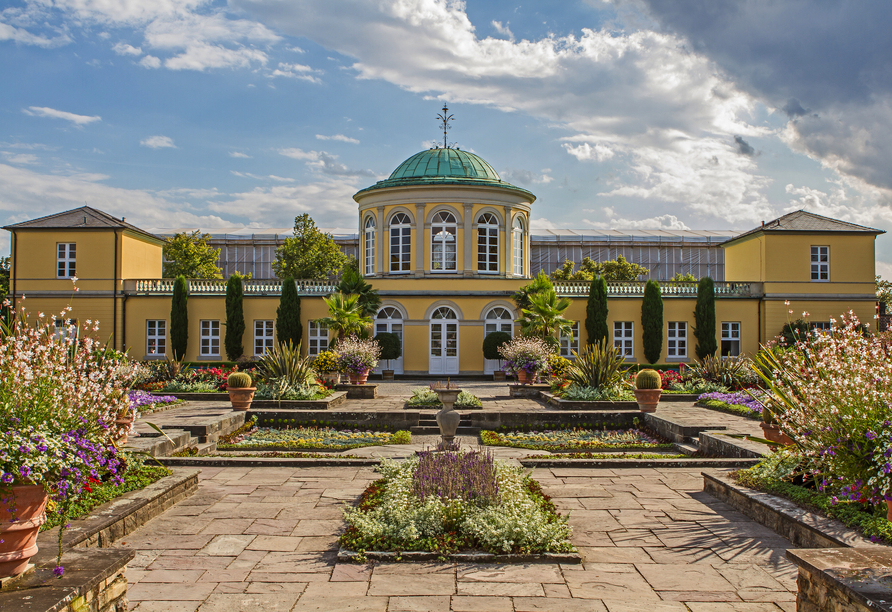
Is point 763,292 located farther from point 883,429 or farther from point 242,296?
point 883,429

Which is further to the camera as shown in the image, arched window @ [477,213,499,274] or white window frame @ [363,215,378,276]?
white window frame @ [363,215,378,276]

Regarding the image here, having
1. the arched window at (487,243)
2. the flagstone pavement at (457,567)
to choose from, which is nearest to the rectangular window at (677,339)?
the arched window at (487,243)

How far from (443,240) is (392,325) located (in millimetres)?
4227

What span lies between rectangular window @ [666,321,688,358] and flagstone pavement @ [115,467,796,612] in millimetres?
21597

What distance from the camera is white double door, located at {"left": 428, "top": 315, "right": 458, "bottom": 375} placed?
88.4 feet

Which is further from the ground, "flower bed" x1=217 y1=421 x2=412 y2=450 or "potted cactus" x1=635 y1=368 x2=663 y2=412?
"potted cactus" x1=635 y1=368 x2=663 y2=412

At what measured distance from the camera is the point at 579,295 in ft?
93.6

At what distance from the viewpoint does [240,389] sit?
13.9 meters

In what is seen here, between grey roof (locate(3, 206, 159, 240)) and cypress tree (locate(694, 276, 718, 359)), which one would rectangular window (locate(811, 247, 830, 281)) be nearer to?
cypress tree (locate(694, 276, 718, 359))

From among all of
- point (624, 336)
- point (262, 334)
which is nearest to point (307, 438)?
point (262, 334)

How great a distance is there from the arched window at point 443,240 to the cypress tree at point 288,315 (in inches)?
229

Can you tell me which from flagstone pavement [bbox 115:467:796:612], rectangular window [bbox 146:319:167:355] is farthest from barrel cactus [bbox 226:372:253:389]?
rectangular window [bbox 146:319:167:355]

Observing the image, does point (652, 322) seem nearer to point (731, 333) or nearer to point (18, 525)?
point (731, 333)

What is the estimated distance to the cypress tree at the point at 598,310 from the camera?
27516 millimetres
